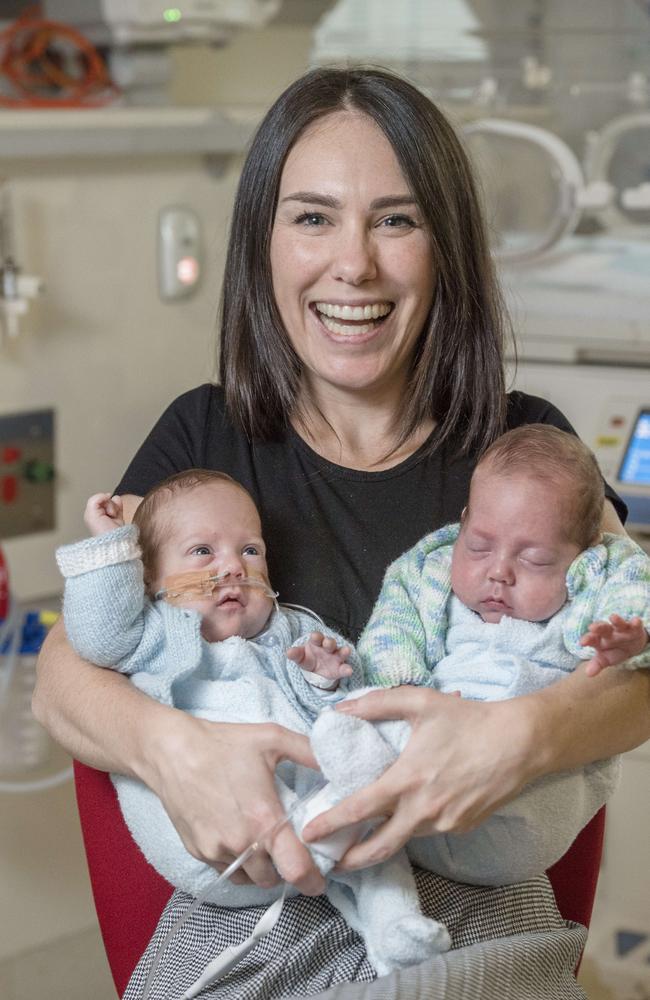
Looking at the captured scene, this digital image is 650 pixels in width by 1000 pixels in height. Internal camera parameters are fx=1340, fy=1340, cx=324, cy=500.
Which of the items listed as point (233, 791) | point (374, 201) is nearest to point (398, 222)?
point (374, 201)

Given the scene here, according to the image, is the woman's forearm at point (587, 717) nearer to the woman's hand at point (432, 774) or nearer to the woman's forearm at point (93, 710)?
the woman's hand at point (432, 774)

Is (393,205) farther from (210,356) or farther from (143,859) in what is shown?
(210,356)

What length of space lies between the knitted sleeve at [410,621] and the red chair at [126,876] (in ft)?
1.01

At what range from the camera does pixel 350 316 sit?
5.36 ft

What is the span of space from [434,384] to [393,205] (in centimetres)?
27

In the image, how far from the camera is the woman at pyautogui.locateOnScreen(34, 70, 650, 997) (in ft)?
4.25

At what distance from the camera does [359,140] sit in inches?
63.5

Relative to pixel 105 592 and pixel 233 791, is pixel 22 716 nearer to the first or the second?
pixel 105 592

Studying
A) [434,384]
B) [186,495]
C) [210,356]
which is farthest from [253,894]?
[210,356]

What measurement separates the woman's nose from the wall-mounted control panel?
1.04m

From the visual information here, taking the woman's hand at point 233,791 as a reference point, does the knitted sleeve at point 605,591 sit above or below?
above

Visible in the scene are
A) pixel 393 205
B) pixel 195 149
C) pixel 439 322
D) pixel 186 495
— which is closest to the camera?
pixel 186 495

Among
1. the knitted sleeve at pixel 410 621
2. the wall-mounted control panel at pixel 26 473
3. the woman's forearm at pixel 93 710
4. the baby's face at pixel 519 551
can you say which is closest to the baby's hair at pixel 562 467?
the baby's face at pixel 519 551

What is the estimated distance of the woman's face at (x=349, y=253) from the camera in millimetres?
1601
